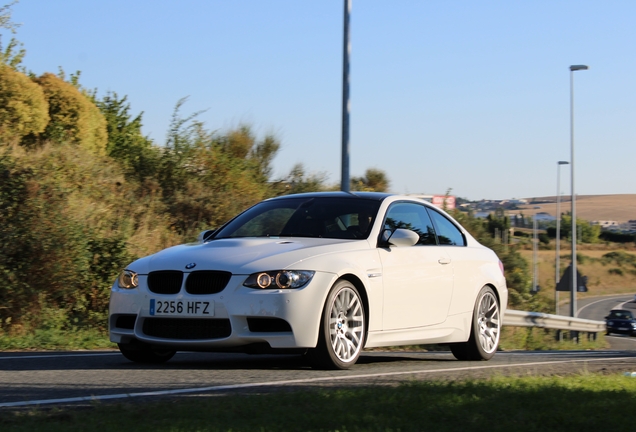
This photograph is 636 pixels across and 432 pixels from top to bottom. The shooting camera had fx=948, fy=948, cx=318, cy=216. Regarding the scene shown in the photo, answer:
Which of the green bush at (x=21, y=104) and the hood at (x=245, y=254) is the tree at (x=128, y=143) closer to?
the green bush at (x=21, y=104)

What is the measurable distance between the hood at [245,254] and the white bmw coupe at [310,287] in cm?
1

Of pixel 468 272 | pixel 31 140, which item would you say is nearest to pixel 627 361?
pixel 468 272

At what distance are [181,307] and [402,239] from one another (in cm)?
222

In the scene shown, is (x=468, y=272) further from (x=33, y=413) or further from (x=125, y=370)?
(x=33, y=413)

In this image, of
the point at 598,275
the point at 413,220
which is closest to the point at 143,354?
the point at 413,220

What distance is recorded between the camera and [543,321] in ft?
68.8

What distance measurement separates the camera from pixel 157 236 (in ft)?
53.5

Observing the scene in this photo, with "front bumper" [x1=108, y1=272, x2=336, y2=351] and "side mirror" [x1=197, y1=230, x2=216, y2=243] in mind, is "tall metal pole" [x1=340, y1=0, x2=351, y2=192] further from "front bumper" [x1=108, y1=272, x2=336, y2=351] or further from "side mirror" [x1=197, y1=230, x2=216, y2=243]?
"front bumper" [x1=108, y1=272, x2=336, y2=351]

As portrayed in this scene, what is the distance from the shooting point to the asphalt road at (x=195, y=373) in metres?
6.12

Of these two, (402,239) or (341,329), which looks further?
(402,239)

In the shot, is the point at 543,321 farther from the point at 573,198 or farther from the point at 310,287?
the point at 573,198

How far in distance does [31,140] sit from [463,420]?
1791 cm

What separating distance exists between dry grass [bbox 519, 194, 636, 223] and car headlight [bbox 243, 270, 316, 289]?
244ft

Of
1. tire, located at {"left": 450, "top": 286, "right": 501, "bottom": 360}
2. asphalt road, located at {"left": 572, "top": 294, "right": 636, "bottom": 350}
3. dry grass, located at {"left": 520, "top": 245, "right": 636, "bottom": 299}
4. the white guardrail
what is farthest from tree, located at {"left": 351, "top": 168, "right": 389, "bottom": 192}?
dry grass, located at {"left": 520, "top": 245, "right": 636, "bottom": 299}
